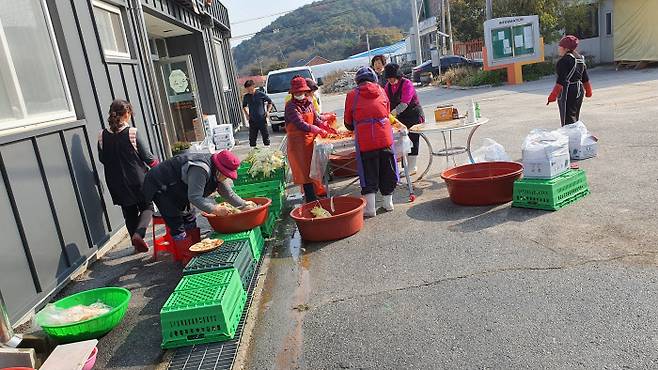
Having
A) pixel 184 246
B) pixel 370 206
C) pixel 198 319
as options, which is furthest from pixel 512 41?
pixel 198 319

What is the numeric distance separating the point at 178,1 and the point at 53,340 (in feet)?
37.4

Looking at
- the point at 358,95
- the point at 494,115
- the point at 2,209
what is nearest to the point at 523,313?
the point at 358,95

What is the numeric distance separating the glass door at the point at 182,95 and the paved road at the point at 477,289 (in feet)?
33.7

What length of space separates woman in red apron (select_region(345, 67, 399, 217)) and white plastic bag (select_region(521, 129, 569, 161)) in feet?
5.16

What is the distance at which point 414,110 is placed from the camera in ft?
25.4

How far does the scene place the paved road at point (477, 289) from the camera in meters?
3.26

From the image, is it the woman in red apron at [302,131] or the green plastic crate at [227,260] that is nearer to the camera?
the green plastic crate at [227,260]

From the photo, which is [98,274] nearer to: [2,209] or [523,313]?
[2,209]

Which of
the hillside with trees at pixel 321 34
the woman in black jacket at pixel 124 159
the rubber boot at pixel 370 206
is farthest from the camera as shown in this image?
the hillside with trees at pixel 321 34

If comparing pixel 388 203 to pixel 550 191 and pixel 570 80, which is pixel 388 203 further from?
pixel 570 80

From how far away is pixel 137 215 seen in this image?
236 inches

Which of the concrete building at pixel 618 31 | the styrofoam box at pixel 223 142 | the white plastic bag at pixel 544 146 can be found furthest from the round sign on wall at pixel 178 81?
the concrete building at pixel 618 31

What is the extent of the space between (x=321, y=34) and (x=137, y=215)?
110825mm

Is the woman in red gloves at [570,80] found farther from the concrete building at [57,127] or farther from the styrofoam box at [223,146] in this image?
the styrofoam box at [223,146]
